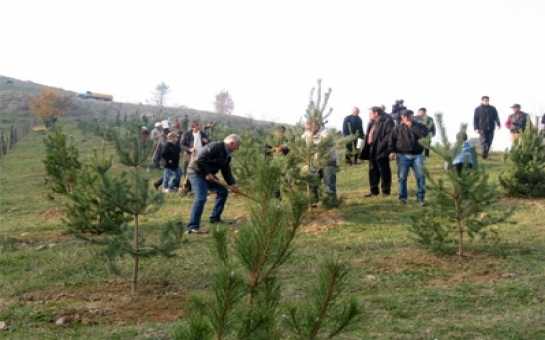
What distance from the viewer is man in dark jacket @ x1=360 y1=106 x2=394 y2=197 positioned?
10.2 meters

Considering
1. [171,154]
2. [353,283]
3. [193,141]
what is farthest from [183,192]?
[353,283]

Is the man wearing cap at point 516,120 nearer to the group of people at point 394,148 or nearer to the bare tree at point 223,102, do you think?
the group of people at point 394,148

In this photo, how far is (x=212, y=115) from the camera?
66375 mm

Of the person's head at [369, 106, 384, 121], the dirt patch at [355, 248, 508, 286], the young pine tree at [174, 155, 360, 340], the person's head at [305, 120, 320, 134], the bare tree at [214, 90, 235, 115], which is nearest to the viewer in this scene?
the young pine tree at [174, 155, 360, 340]

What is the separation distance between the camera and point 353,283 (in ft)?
18.5

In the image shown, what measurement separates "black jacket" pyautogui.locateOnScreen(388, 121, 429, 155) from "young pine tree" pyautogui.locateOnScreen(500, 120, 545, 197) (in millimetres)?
1998

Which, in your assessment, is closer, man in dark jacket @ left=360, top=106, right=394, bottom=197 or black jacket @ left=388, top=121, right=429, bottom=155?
black jacket @ left=388, top=121, right=429, bottom=155

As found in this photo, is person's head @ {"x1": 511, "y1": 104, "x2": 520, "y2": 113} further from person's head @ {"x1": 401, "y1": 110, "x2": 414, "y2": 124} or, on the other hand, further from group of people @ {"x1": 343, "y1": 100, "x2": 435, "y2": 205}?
person's head @ {"x1": 401, "y1": 110, "x2": 414, "y2": 124}

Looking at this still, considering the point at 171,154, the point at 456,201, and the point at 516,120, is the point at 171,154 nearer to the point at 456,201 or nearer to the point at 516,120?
the point at 456,201

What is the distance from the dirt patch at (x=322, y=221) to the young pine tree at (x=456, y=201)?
2.12 m

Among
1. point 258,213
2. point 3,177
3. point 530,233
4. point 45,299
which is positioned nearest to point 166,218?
point 45,299

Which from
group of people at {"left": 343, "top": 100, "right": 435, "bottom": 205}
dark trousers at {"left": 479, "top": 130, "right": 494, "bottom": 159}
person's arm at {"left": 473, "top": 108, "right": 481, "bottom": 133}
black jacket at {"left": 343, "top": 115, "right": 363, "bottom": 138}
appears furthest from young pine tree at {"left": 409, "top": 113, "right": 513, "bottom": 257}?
dark trousers at {"left": 479, "top": 130, "right": 494, "bottom": 159}

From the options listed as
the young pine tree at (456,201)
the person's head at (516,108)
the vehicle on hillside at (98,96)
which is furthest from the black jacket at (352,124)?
the vehicle on hillside at (98,96)

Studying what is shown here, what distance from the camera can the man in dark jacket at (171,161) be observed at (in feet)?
41.3
